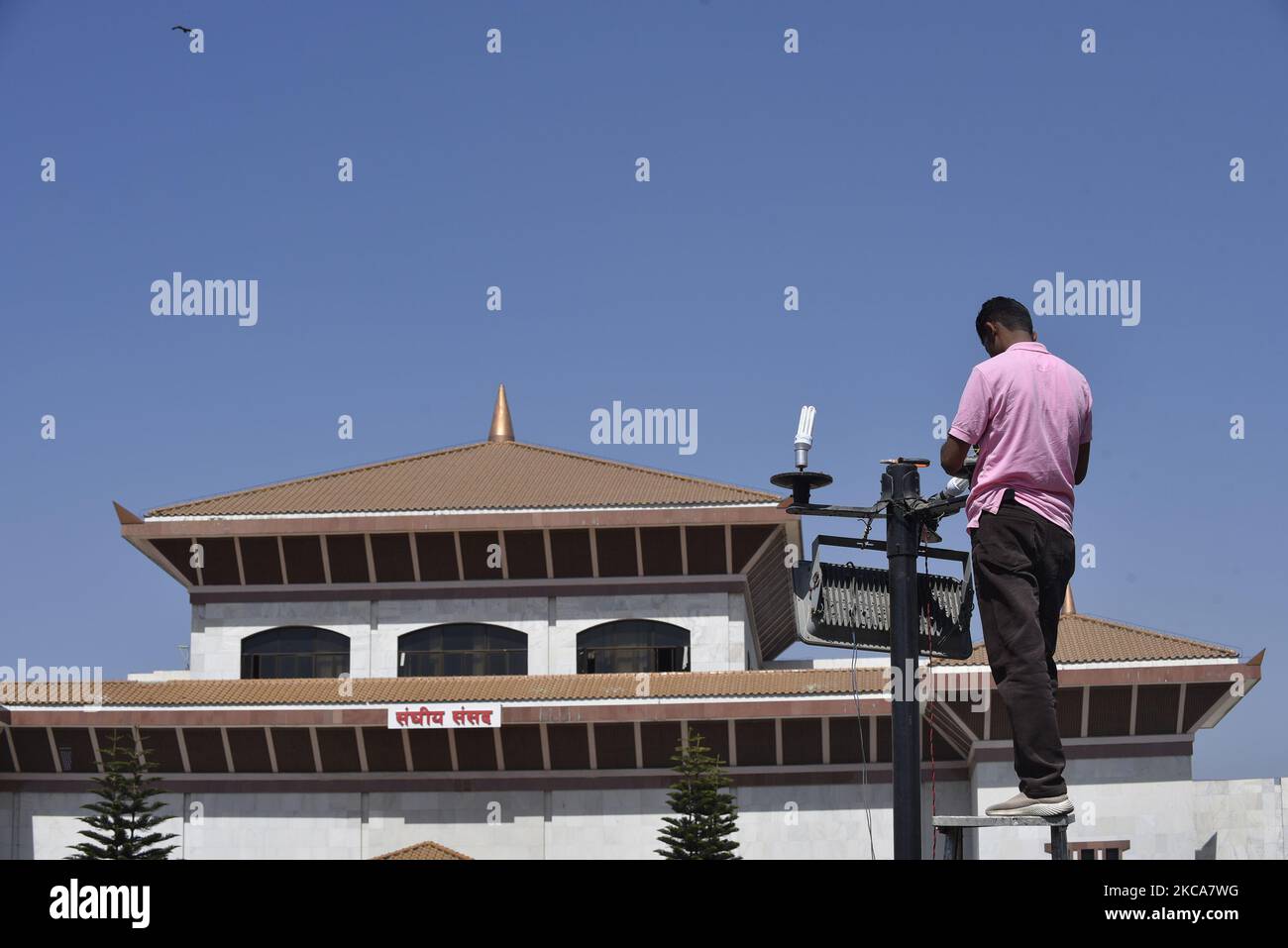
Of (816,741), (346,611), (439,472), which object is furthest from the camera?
(439,472)

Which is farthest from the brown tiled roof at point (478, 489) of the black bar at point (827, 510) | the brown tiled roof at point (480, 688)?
the black bar at point (827, 510)

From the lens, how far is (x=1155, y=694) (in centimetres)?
3058

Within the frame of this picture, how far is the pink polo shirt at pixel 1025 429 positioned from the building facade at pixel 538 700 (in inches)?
980

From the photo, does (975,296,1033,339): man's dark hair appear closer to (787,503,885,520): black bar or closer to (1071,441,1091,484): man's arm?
(1071,441,1091,484): man's arm

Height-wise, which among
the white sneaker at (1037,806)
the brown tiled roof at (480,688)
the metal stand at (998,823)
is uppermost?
the white sneaker at (1037,806)

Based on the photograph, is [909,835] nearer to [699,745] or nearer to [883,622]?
[883,622]

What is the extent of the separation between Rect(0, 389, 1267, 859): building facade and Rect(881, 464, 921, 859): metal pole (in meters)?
22.7

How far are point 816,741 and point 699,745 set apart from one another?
284 cm

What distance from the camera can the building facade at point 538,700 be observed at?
30.6 m

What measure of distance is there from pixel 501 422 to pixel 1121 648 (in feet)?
66.2

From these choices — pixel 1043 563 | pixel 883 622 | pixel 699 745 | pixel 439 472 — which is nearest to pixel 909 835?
pixel 883 622

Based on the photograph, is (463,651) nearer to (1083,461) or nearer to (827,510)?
(827,510)

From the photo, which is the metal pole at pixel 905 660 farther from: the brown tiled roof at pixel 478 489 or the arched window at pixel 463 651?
the arched window at pixel 463 651

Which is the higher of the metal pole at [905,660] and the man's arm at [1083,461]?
the man's arm at [1083,461]
